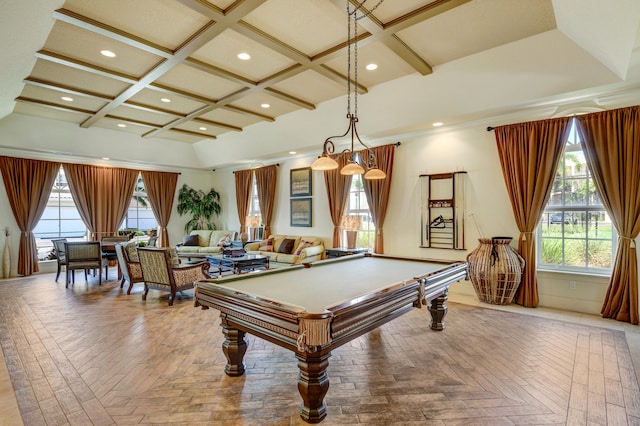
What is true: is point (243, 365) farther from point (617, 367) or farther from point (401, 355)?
point (617, 367)

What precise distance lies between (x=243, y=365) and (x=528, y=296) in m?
4.23

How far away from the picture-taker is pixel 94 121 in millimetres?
7184

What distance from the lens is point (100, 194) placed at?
8.57 m

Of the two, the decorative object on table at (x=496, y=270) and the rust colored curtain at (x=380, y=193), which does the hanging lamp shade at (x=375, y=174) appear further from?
the rust colored curtain at (x=380, y=193)

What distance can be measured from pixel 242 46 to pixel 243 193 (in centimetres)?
611

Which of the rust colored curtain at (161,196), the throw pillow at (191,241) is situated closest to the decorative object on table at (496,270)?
the throw pillow at (191,241)

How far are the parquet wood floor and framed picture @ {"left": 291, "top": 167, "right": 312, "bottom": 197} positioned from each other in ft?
14.2

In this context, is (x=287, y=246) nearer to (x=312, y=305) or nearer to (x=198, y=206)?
(x=198, y=206)

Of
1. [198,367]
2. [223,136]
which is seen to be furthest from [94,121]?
[198,367]

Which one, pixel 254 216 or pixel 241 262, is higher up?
pixel 254 216

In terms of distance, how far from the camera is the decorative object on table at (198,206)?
10.2 meters

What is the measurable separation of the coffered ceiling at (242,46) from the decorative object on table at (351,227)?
2398 mm

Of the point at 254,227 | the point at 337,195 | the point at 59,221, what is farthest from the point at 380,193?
the point at 59,221

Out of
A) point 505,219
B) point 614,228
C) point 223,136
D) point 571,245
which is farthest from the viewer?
point 223,136
